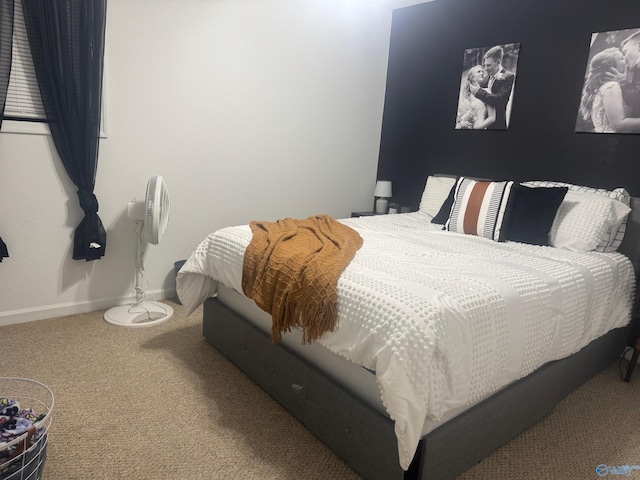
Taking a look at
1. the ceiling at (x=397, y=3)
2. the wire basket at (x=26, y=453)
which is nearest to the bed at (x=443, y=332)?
the wire basket at (x=26, y=453)

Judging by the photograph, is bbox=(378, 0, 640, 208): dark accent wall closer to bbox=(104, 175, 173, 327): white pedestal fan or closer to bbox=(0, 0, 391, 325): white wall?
bbox=(0, 0, 391, 325): white wall

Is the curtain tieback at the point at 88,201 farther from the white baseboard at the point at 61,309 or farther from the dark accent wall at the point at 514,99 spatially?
the dark accent wall at the point at 514,99

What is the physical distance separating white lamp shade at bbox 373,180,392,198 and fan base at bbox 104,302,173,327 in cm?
222

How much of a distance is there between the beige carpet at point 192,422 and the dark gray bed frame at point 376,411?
0.25 feet

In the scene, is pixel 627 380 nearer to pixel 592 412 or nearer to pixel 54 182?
pixel 592 412

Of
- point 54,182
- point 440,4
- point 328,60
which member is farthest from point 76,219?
point 440,4

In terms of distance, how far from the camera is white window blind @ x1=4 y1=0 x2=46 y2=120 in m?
2.58

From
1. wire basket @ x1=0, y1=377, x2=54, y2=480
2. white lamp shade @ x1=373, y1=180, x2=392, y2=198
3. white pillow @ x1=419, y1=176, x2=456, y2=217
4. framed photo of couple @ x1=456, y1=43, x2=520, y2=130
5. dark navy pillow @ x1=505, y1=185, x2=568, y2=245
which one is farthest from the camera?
white lamp shade @ x1=373, y1=180, x2=392, y2=198

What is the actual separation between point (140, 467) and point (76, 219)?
1883 mm

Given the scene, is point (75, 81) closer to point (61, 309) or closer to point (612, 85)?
point (61, 309)

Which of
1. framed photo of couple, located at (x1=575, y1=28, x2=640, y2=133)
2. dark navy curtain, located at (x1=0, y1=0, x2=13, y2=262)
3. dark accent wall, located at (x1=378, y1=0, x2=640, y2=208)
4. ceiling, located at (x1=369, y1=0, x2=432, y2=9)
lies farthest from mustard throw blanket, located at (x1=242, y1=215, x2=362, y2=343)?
ceiling, located at (x1=369, y1=0, x2=432, y2=9)

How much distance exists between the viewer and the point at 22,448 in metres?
1.44

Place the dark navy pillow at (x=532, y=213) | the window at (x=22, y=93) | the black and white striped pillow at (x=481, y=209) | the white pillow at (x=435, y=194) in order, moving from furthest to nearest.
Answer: the white pillow at (x=435, y=194) < the black and white striped pillow at (x=481, y=209) < the dark navy pillow at (x=532, y=213) < the window at (x=22, y=93)

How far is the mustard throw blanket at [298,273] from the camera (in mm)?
1809
